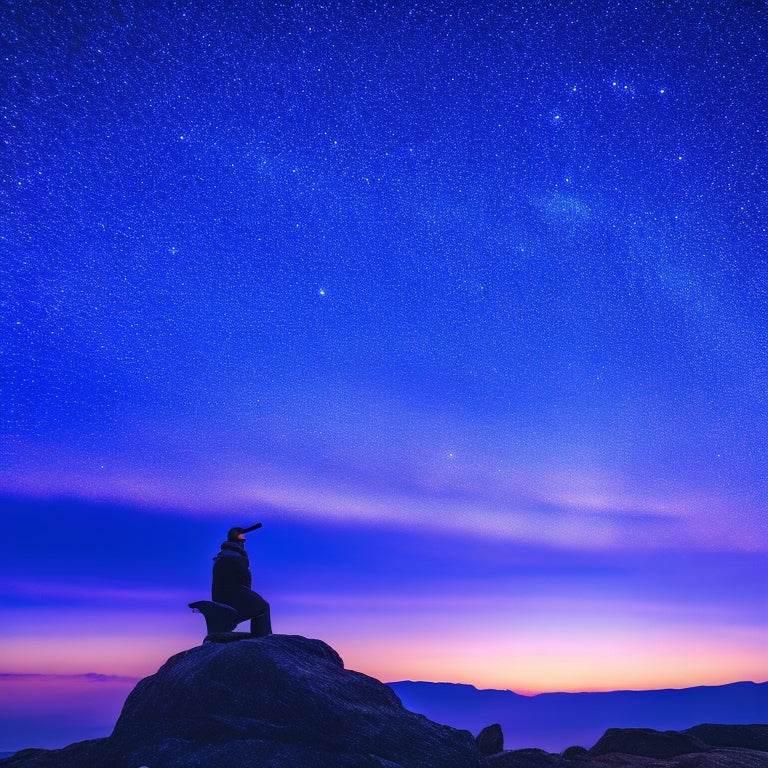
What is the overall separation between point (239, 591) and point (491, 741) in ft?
25.9

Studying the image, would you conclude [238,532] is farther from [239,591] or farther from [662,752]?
[662,752]

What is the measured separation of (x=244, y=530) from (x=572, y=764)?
9376 millimetres

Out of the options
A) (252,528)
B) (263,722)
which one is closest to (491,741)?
(252,528)

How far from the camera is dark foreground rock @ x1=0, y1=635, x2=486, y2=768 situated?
8.71 metres

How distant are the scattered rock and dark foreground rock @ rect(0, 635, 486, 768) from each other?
523 cm

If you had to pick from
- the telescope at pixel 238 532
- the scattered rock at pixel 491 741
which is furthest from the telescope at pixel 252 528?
the scattered rock at pixel 491 741

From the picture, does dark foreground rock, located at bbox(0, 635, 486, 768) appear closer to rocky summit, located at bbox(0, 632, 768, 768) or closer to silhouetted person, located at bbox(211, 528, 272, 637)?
rocky summit, located at bbox(0, 632, 768, 768)

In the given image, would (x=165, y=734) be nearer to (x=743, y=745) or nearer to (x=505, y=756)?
(x=505, y=756)

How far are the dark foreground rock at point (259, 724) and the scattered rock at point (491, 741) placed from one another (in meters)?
5.23

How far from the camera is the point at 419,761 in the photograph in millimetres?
9781

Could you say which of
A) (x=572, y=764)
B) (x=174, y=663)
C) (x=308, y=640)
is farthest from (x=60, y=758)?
(x=572, y=764)

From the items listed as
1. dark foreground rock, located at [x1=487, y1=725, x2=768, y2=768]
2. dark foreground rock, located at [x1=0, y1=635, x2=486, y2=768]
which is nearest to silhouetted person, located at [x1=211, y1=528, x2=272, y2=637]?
dark foreground rock, located at [x1=0, y1=635, x2=486, y2=768]

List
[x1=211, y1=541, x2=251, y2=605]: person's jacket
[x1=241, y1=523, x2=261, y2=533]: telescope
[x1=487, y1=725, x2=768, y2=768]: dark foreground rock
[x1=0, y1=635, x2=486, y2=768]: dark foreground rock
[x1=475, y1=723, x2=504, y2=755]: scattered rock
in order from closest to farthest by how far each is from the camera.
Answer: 1. [x1=0, y1=635, x2=486, y2=768]: dark foreground rock
2. [x1=211, y1=541, x2=251, y2=605]: person's jacket
3. [x1=487, y1=725, x2=768, y2=768]: dark foreground rock
4. [x1=241, y1=523, x2=261, y2=533]: telescope
5. [x1=475, y1=723, x2=504, y2=755]: scattered rock

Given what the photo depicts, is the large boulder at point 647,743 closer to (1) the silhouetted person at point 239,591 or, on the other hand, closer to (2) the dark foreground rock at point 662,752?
(2) the dark foreground rock at point 662,752
